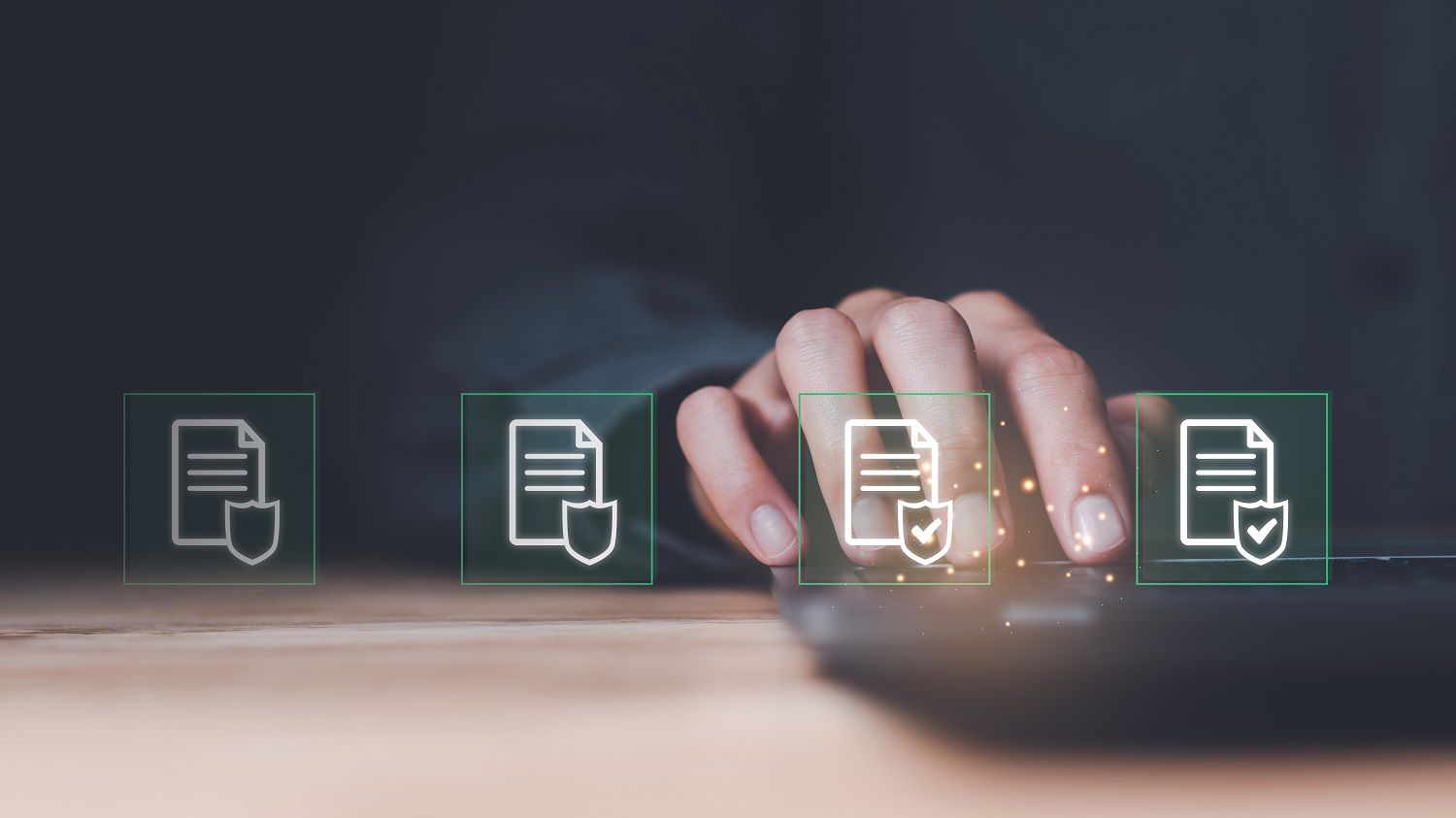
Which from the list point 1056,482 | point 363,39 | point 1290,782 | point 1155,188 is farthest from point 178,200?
point 1155,188

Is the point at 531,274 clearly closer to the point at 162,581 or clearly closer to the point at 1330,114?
the point at 162,581

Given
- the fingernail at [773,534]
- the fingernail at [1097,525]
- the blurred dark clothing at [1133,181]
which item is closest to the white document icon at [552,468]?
the fingernail at [773,534]

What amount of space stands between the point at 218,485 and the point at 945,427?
35 cm

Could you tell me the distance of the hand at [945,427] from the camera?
37 cm

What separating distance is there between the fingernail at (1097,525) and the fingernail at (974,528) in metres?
0.04

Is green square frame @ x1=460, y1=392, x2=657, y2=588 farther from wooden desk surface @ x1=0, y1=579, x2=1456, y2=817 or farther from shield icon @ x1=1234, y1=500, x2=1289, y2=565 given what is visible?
shield icon @ x1=1234, y1=500, x2=1289, y2=565

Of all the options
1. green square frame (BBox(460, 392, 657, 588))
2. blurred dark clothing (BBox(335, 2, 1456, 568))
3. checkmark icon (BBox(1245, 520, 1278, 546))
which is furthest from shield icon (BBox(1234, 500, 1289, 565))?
blurred dark clothing (BBox(335, 2, 1456, 568))

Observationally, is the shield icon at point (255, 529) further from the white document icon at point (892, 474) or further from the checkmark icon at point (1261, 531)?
the checkmark icon at point (1261, 531)

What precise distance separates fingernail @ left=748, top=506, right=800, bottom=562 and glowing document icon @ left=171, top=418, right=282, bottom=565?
24 cm

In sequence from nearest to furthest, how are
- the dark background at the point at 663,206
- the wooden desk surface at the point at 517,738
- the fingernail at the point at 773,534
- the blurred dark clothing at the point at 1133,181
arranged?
the wooden desk surface at the point at 517,738 → the fingernail at the point at 773,534 → the dark background at the point at 663,206 → the blurred dark clothing at the point at 1133,181

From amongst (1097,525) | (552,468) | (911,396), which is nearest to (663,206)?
(552,468)

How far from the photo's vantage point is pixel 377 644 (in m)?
0.30

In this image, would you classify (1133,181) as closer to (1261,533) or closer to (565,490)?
(1261,533)

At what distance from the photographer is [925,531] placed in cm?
37
